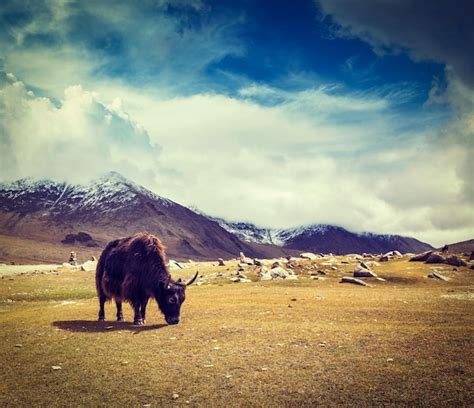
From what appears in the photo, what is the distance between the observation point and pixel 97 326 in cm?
1577

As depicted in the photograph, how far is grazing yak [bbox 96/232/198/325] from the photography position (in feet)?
51.8

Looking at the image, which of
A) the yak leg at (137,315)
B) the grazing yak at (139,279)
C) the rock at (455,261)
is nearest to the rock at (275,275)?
the rock at (455,261)

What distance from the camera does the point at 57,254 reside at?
172m

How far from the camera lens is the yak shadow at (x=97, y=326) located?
14816 millimetres

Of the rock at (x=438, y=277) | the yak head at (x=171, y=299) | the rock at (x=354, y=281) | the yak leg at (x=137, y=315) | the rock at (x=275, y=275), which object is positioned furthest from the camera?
the rock at (x=275, y=275)

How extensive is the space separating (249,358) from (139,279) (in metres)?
8.10

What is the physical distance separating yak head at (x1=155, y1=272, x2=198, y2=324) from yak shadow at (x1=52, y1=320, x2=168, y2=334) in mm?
539

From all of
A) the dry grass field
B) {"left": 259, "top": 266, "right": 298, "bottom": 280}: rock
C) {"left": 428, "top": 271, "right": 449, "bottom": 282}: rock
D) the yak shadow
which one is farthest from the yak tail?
{"left": 428, "top": 271, "right": 449, "bottom": 282}: rock

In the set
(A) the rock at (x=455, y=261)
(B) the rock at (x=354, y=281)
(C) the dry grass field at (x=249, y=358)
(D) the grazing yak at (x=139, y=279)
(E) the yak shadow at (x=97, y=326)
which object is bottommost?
(B) the rock at (x=354, y=281)

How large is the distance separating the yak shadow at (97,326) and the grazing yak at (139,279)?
0.60 meters

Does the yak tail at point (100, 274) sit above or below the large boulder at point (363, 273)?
above

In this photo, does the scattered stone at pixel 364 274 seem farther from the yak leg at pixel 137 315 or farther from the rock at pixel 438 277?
the yak leg at pixel 137 315

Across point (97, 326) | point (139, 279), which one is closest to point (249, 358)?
point (139, 279)

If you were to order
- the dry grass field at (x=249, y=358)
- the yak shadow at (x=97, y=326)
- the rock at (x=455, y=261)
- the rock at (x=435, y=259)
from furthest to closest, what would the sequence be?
the rock at (x=435, y=259)
the rock at (x=455, y=261)
the yak shadow at (x=97, y=326)
the dry grass field at (x=249, y=358)
